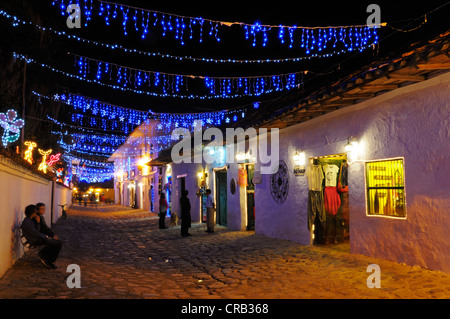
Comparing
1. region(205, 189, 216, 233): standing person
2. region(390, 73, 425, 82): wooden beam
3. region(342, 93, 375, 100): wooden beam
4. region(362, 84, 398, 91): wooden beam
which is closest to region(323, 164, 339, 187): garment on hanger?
region(342, 93, 375, 100): wooden beam

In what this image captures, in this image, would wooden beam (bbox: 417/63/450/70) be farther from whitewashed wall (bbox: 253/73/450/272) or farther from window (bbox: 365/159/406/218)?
window (bbox: 365/159/406/218)

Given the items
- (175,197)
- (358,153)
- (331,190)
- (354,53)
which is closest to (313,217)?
(331,190)

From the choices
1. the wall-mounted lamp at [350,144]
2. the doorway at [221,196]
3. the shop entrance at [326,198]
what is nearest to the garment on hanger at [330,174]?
the shop entrance at [326,198]

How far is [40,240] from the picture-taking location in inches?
297

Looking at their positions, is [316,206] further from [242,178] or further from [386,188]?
[242,178]

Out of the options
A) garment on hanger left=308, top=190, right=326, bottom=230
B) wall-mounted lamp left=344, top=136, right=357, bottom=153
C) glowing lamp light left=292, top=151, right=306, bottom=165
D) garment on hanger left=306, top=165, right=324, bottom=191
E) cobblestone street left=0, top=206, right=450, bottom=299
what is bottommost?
cobblestone street left=0, top=206, right=450, bottom=299

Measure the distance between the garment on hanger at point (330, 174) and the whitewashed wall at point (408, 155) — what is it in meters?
0.68

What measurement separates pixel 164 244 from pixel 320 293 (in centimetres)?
674

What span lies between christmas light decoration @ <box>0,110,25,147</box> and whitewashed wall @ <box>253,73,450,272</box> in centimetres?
1263

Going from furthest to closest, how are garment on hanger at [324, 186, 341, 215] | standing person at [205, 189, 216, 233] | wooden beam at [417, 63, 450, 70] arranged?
standing person at [205, 189, 216, 233]
garment on hanger at [324, 186, 341, 215]
wooden beam at [417, 63, 450, 70]

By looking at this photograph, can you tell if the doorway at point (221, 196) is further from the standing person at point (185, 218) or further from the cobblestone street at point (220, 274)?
the cobblestone street at point (220, 274)

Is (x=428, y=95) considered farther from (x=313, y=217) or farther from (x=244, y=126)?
(x=244, y=126)

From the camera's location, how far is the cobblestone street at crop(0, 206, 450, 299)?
234 inches

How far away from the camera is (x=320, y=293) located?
589cm
